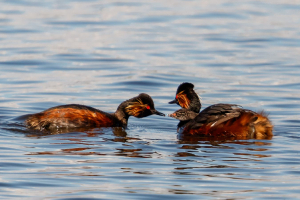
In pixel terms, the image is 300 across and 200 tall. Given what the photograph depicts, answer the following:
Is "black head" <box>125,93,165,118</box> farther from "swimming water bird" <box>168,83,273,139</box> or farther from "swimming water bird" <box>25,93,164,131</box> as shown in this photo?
"swimming water bird" <box>168,83,273,139</box>

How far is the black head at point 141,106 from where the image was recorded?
40.1 feet

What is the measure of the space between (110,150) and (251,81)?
8036 mm

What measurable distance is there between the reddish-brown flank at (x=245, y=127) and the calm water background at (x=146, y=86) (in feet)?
1.01

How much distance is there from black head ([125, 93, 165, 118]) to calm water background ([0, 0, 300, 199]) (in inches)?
14.9

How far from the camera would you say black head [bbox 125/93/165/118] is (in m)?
12.2

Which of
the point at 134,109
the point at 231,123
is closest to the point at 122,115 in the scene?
the point at 134,109

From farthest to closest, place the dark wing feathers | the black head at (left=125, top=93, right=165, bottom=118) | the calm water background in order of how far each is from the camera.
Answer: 1. the black head at (left=125, top=93, right=165, bottom=118)
2. the dark wing feathers
3. the calm water background

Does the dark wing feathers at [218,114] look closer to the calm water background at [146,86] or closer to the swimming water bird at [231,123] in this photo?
the swimming water bird at [231,123]

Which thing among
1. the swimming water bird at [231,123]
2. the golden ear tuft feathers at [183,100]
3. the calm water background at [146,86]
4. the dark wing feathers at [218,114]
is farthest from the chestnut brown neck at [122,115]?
the dark wing feathers at [218,114]

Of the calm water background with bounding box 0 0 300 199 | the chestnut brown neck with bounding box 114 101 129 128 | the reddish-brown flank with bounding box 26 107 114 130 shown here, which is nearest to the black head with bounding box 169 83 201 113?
the calm water background with bounding box 0 0 300 199

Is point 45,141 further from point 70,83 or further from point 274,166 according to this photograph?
point 70,83

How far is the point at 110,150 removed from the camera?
9672mm

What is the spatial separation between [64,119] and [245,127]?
3202 millimetres

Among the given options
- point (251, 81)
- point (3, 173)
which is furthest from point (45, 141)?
point (251, 81)
